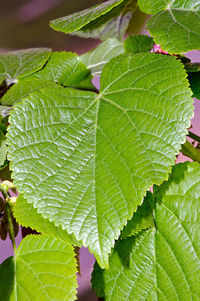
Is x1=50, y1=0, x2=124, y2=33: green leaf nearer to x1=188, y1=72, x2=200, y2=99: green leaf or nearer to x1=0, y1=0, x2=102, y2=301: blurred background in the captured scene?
x1=188, y1=72, x2=200, y2=99: green leaf

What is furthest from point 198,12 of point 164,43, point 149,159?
point 149,159

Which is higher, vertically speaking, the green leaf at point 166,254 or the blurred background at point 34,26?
the blurred background at point 34,26

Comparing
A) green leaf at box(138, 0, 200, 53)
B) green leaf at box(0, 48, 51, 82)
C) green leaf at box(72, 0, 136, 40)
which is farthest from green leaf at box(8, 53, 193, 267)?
green leaf at box(72, 0, 136, 40)

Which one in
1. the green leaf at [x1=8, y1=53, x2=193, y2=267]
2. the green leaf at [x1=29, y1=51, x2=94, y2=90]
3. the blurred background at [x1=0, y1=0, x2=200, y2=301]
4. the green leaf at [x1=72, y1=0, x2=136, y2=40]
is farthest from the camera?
the blurred background at [x1=0, y1=0, x2=200, y2=301]

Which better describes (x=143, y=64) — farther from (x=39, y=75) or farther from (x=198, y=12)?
(x=39, y=75)

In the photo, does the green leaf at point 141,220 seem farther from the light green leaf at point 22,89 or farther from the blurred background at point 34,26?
the blurred background at point 34,26

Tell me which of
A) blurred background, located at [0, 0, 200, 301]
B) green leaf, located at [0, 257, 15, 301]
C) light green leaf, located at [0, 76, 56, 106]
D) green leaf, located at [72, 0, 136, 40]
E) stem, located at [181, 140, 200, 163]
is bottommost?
green leaf, located at [0, 257, 15, 301]

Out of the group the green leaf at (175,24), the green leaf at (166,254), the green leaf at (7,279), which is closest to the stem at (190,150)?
the green leaf at (166,254)
